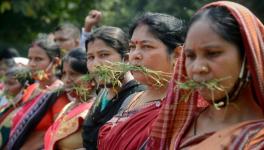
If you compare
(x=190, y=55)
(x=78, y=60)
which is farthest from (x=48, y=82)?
(x=190, y=55)

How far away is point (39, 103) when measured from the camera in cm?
648

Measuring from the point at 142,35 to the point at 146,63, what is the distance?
20cm

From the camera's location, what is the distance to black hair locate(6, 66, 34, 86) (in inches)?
273

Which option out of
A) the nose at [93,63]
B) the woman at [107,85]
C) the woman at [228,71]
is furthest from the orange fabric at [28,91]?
the woman at [228,71]

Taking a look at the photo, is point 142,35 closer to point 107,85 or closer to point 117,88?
point 107,85

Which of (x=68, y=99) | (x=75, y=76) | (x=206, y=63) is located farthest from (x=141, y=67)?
(x=68, y=99)

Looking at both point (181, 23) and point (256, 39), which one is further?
point (181, 23)

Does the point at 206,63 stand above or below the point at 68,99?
above

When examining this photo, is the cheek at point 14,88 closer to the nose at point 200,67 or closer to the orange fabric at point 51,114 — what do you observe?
the orange fabric at point 51,114

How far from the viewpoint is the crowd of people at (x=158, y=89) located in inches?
112

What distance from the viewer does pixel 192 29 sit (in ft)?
9.71

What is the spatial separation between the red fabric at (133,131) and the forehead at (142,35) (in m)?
0.41

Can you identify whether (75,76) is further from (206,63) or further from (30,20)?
(30,20)

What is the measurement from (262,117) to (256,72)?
21 centimetres
